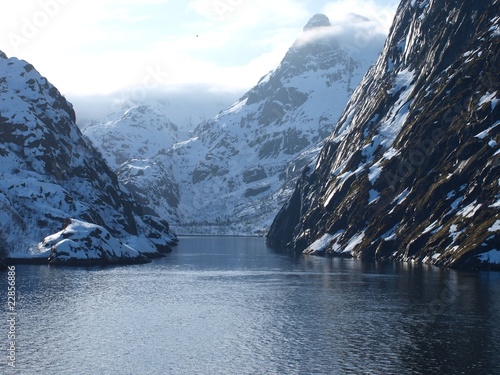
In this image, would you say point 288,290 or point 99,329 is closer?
point 99,329

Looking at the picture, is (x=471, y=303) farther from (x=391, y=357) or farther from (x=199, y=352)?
(x=199, y=352)

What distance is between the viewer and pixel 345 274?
19188cm

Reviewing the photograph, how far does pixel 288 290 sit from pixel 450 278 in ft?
133

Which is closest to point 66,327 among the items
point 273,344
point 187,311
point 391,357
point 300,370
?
point 187,311

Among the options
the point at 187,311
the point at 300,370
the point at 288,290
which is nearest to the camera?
the point at 300,370

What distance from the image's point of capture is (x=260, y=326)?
11031 cm

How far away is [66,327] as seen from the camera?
10831 centimetres

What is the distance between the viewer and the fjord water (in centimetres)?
8541

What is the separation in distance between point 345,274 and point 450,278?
111 ft

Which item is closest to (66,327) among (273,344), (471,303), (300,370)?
(273,344)

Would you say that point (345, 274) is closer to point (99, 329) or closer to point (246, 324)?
point (246, 324)

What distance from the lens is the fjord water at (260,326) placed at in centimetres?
8541

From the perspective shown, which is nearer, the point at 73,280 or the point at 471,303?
the point at 471,303

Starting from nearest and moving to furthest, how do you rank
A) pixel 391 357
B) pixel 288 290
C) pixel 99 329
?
1. pixel 391 357
2. pixel 99 329
3. pixel 288 290
